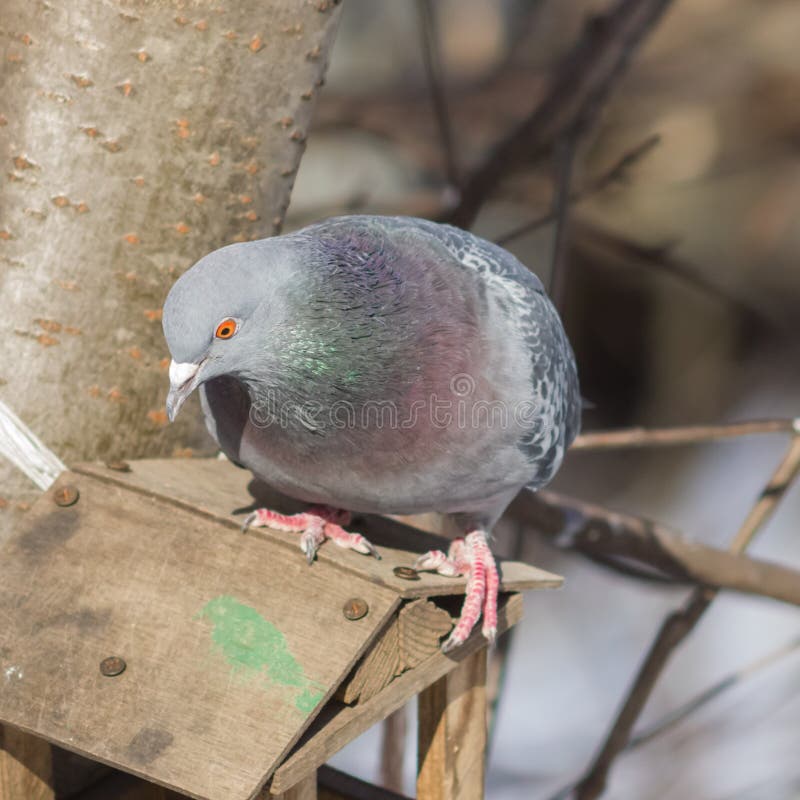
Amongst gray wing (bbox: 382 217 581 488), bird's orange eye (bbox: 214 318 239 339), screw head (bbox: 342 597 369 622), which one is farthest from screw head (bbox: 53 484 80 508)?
gray wing (bbox: 382 217 581 488)

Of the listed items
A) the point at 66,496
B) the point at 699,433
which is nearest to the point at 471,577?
the point at 66,496

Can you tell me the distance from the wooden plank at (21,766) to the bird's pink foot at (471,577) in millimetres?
1021

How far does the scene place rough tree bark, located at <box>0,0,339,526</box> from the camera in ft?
9.53

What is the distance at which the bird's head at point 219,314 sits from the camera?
2.39 meters

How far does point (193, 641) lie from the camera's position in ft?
8.16

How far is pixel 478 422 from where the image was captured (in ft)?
8.95

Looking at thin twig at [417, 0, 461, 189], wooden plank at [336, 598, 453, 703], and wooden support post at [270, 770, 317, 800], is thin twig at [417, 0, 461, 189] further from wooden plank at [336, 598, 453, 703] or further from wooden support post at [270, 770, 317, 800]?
wooden support post at [270, 770, 317, 800]

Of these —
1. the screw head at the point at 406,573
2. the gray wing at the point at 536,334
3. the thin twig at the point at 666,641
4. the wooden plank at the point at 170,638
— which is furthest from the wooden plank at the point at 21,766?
the thin twig at the point at 666,641

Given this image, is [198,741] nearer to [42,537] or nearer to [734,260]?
[42,537]

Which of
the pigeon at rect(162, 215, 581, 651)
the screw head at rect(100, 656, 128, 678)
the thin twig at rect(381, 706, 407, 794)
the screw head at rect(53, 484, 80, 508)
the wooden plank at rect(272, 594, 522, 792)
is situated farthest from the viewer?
the thin twig at rect(381, 706, 407, 794)

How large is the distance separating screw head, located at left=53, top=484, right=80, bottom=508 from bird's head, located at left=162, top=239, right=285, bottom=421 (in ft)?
1.78

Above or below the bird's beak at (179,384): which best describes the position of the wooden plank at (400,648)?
below

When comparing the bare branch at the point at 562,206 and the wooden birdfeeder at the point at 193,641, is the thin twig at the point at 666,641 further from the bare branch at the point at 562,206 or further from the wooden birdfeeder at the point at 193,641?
the wooden birdfeeder at the point at 193,641

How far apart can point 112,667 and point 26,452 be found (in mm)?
784
